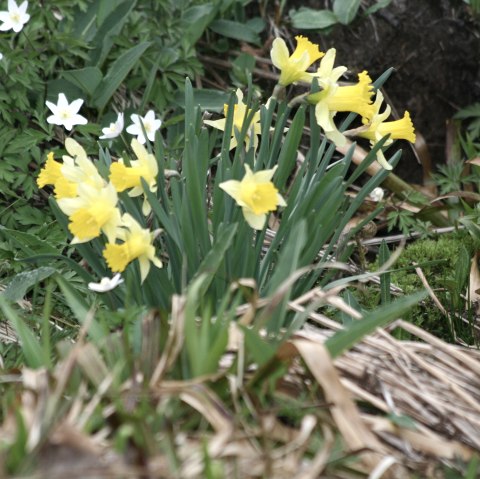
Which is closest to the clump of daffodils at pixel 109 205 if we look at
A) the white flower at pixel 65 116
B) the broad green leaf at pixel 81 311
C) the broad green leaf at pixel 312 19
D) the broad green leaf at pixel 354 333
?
the broad green leaf at pixel 81 311

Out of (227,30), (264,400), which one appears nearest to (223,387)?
(264,400)

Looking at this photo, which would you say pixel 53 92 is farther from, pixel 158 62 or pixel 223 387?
pixel 223 387

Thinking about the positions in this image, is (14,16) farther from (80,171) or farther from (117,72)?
(80,171)

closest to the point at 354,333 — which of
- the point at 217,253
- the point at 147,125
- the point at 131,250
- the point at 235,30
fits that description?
the point at 217,253

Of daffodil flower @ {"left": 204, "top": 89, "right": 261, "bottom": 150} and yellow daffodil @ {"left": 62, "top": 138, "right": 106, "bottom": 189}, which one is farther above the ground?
daffodil flower @ {"left": 204, "top": 89, "right": 261, "bottom": 150}

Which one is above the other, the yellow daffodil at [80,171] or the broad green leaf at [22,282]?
the yellow daffodil at [80,171]

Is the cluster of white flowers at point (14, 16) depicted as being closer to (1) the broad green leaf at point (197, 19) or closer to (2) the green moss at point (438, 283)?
(1) the broad green leaf at point (197, 19)

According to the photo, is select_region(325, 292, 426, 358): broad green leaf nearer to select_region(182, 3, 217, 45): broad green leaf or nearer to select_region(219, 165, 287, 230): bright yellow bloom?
select_region(219, 165, 287, 230): bright yellow bloom

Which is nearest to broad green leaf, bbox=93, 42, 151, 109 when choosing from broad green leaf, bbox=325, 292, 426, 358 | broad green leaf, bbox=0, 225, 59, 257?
broad green leaf, bbox=0, 225, 59, 257
